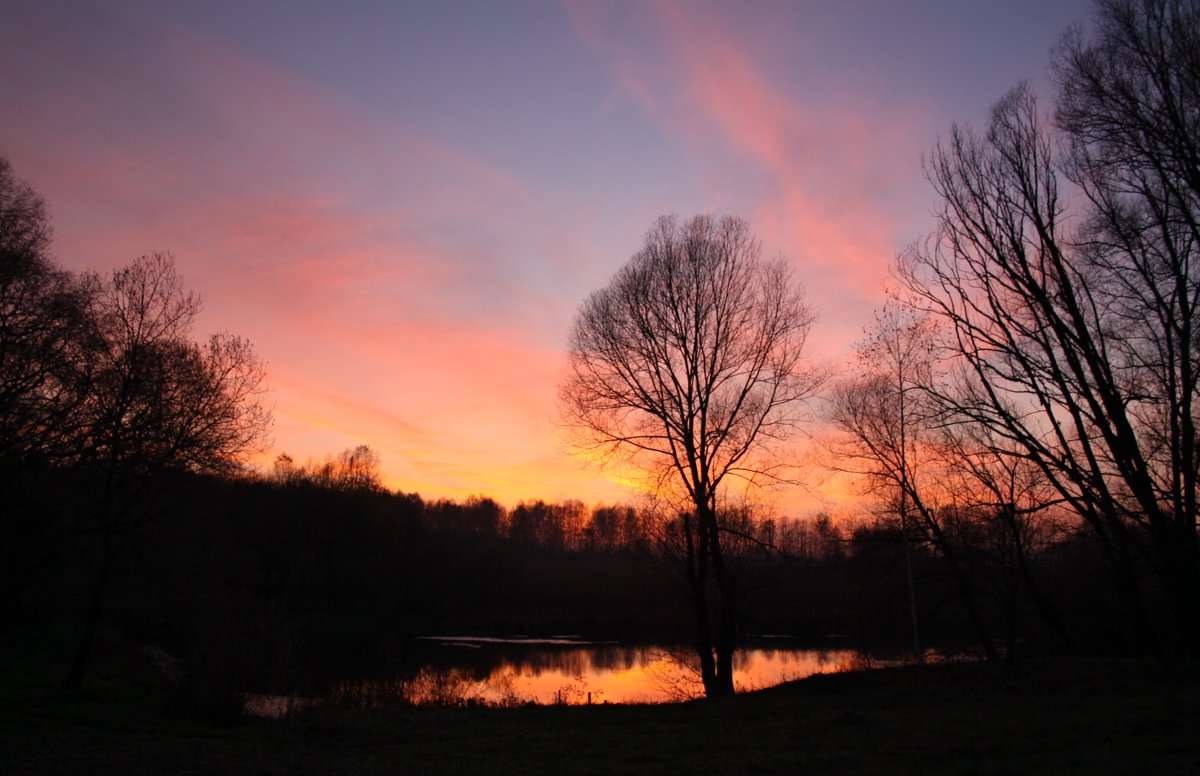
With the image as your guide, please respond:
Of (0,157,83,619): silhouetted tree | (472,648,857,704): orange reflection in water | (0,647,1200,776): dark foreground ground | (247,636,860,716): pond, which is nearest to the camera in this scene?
(0,647,1200,776): dark foreground ground

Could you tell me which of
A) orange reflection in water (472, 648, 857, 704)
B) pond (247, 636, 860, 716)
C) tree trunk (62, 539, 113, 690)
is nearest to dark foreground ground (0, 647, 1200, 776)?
tree trunk (62, 539, 113, 690)

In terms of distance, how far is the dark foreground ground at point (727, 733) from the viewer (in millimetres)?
9258

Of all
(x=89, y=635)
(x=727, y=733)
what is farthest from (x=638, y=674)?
(x=89, y=635)

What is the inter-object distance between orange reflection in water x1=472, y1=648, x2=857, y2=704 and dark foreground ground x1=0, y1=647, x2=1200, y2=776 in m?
6.48

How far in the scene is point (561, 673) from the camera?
32062 mm

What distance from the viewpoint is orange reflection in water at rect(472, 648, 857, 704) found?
23875mm

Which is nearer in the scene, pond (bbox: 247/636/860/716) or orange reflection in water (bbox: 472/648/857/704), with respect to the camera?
pond (bbox: 247/636/860/716)

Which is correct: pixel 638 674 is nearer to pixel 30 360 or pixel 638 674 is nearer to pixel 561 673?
pixel 561 673

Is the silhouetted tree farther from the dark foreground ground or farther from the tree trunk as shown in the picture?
the dark foreground ground

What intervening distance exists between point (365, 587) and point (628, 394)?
2125 inches

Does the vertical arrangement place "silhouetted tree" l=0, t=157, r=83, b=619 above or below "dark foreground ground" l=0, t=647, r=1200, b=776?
above

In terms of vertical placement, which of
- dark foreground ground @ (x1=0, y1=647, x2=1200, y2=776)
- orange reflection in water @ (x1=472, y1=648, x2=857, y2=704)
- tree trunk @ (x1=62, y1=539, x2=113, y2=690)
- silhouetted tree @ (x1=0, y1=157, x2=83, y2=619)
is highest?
silhouetted tree @ (x1=0, y1=157, x2=83, y2=619)

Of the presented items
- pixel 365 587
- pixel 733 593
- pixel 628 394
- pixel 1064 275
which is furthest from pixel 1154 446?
pixel 365 587

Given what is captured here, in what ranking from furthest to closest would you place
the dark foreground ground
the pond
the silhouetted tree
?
the pond < the silhouetted tree < the dark foreground ground
